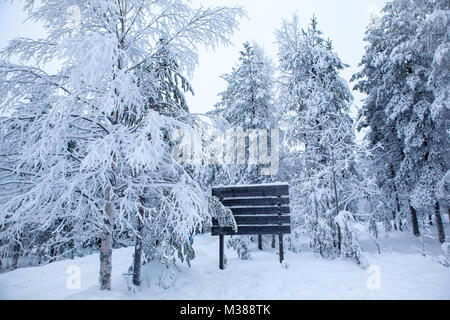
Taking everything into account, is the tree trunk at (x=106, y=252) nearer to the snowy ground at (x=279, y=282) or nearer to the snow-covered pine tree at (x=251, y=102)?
the snowy ground at (x=279, y=282)

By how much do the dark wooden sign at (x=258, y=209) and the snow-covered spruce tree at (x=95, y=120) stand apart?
239 centimetres

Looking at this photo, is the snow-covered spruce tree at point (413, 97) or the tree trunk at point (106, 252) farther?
the snow-covered spruce tree at point (413, 97)

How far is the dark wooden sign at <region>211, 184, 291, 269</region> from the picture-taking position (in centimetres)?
757

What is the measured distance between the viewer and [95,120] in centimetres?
514

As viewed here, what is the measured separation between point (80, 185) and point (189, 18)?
16.0ft

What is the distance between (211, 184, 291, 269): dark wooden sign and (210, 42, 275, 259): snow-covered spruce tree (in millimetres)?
4861

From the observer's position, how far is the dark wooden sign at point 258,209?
757 centimetres

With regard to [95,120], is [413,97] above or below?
above

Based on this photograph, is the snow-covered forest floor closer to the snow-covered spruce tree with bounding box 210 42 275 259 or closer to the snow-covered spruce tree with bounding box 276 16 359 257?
the snow-covered spruce tree with bounding box 276 16 359 257

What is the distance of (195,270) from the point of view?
7.25 meters

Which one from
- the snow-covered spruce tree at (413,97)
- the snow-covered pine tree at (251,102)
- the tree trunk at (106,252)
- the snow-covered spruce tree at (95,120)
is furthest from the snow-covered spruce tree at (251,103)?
the tree trunk at (106,252)

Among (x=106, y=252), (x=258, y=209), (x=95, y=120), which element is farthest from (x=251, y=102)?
(x=106, y=252)

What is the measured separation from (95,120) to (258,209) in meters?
5.28

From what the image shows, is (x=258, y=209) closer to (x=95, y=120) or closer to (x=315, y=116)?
(x=95, y=120)
